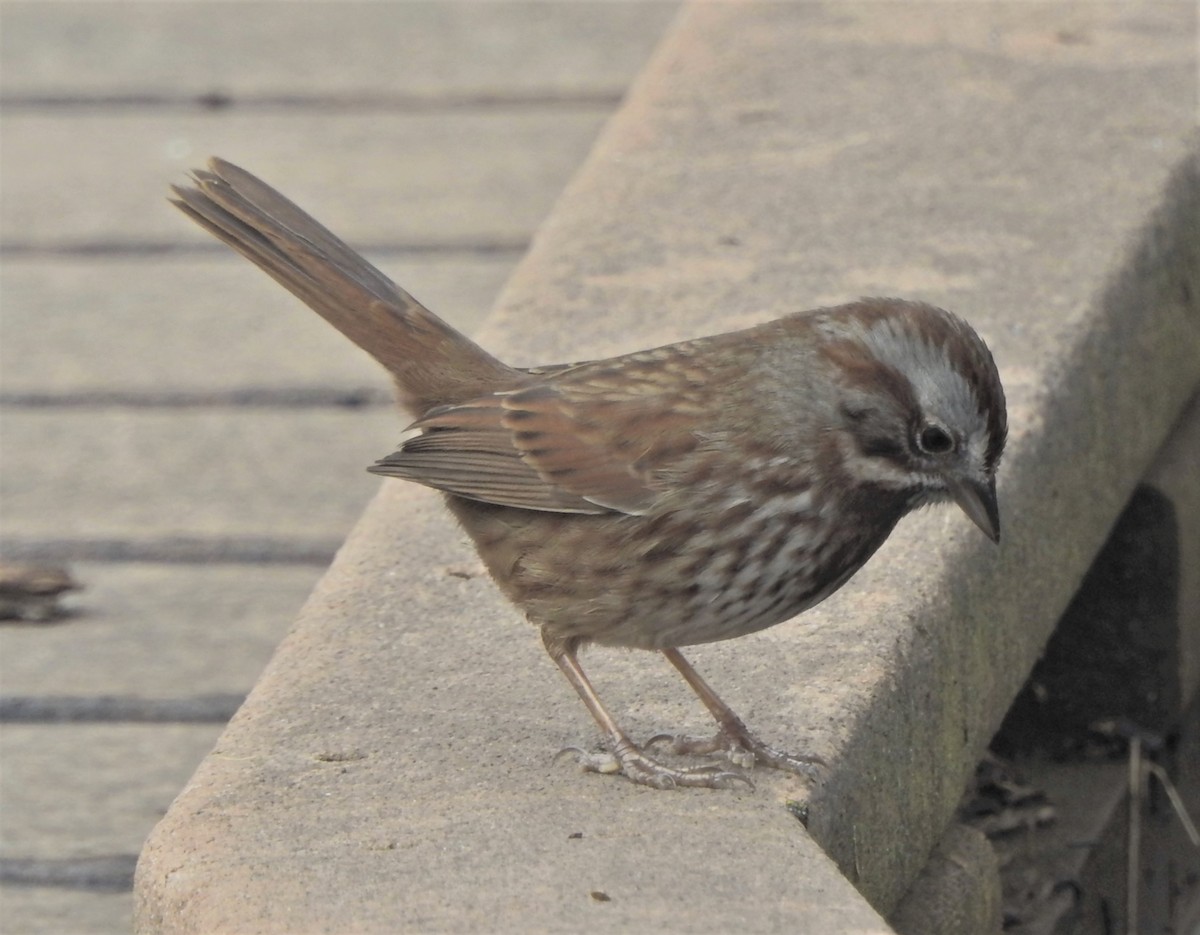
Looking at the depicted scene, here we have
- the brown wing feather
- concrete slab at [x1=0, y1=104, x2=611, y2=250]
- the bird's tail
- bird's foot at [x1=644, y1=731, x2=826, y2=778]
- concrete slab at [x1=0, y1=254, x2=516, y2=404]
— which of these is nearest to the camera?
bird's foot at [x1=644, y1=731, x2=826, y2=778]

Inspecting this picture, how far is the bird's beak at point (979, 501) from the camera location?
122 inches

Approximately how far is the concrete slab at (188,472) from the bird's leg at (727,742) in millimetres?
1740

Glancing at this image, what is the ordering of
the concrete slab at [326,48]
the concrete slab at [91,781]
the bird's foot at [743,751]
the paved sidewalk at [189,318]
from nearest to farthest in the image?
the bird's foot at [743,751], the concrete slab at [91,781], the paved sidewalk at [189,318], the concrete slab at [326,48]

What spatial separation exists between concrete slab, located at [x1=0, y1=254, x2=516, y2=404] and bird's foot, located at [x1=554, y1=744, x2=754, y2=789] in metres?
2.50

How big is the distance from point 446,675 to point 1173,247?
2.00 m

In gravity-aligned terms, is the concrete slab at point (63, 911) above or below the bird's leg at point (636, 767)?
below

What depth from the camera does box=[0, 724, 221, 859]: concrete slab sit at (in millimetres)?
3896

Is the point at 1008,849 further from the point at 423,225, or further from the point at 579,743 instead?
the point at 423,225

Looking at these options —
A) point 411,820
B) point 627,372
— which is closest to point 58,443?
point 627,372

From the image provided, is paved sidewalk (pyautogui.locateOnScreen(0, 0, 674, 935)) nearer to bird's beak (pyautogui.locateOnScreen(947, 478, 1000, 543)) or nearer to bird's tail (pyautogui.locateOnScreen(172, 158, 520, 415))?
bird's tail (pyautogui.locateOnScreen(172, 158, 520, 415))

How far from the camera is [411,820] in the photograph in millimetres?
2867

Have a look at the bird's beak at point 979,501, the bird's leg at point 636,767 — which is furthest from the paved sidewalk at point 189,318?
the bird's beak at point 979,501

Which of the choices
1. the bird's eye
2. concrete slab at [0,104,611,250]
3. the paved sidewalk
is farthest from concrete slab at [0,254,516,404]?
the bird's eye

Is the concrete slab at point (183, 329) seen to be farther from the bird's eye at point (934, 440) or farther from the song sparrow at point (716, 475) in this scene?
the bird's eye at point (934, 440)
